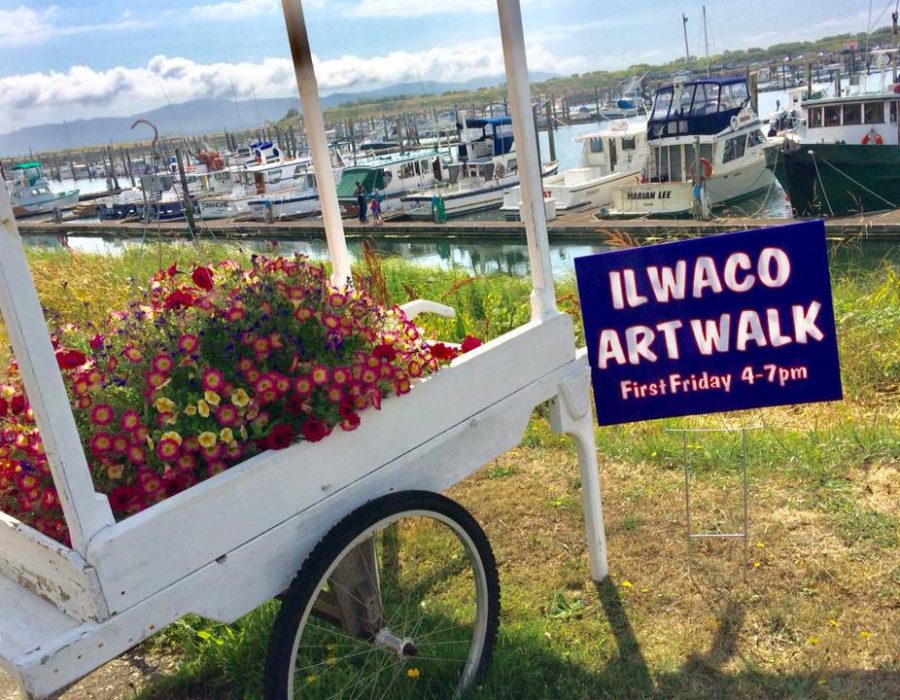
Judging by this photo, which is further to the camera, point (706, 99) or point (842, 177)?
point (706, 99)

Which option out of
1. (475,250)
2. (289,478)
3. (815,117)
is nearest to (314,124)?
(289,478)

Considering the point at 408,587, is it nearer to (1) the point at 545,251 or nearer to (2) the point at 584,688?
(2) the point at 584,688

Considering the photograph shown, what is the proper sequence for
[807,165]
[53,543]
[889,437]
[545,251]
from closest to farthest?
1. [53,543]
2. [545,251]
3. [889,437]
4. [807,165]

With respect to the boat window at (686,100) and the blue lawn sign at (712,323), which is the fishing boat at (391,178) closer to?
the boat window at (686,100)

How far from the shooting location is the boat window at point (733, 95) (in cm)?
2302

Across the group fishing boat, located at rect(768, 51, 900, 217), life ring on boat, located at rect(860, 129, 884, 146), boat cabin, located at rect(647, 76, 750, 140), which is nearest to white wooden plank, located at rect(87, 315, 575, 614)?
fishing boat, located at rect(768, 51, 900, 217)

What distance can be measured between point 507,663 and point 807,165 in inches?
720

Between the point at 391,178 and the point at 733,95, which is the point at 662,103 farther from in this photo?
the point at 391,178

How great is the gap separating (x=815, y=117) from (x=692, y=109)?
3.50 metres

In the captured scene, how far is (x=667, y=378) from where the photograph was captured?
3.19m

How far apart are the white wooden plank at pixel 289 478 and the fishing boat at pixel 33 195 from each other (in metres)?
43.9

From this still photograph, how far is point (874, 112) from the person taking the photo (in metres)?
19.4

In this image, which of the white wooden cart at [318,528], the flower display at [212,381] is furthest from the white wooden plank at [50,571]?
the flower display at [212,381]

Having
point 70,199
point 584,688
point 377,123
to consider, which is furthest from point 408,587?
point 377,123
